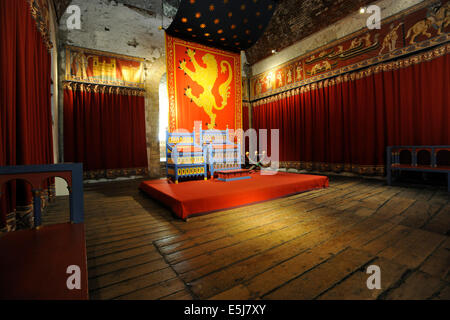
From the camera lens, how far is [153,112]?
6.21 m

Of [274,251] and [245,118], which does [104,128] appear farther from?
[274,251]

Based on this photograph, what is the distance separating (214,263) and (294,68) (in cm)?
628

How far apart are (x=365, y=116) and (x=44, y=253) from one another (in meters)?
5.66

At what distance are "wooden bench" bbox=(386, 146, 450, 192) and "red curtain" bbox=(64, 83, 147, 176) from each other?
5.93 m

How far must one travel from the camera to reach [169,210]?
8.52 ft

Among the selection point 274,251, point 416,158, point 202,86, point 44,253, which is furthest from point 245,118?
point 44,253

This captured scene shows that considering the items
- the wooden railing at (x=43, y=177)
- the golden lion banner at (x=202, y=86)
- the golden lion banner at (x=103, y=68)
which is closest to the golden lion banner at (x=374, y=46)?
the golden lion banner at (x=202, y=86)

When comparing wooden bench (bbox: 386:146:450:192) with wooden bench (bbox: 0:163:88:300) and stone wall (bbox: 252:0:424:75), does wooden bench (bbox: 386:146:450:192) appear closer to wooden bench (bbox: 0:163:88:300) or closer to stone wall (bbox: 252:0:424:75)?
Answer: stone wall (bbox: 252:0:424:75)

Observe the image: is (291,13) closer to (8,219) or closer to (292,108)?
(292,108)

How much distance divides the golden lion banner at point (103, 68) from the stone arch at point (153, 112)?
0.25m

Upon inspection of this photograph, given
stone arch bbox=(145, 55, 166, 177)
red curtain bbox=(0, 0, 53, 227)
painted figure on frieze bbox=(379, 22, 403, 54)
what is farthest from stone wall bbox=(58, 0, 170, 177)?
painted figure on frieze bbox=(379, 22, 403, 54)

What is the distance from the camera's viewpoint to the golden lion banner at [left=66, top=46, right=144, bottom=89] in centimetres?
512

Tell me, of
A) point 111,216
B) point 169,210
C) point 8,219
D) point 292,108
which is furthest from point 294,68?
point 8,219

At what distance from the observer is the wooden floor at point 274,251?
107 cm
